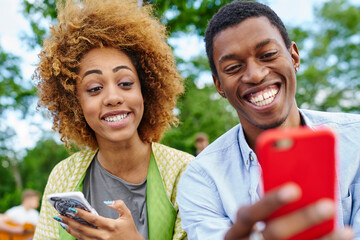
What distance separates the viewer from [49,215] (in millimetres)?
3197

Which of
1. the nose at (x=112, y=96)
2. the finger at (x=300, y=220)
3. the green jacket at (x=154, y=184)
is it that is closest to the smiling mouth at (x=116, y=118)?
the nose at (x=112, y=96)

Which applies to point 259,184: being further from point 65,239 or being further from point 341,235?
point 65,239

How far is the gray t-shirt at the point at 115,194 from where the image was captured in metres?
2.95

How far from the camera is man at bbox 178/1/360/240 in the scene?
2148 mm

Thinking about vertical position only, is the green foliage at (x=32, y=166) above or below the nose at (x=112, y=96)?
above

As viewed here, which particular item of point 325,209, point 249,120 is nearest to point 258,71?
point 249,120

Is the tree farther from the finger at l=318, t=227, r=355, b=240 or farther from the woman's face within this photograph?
the finger at l=318, t=227, r=355, b=240

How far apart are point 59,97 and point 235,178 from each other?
1.82 m

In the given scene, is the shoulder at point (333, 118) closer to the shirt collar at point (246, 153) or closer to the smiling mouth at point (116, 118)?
the shirt collar at point (246, 153)

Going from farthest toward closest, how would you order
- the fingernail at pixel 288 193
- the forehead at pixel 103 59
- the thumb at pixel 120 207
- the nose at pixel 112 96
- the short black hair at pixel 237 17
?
the forehead at pixel 103 59 → the nose at pixel 112 96 → the thumb at pixel 120 207 → the short black hair at pixel 237 17 → the fingernail at pixel 288 193

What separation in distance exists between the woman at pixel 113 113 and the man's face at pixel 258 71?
0.96 m

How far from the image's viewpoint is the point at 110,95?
2773 millimetres

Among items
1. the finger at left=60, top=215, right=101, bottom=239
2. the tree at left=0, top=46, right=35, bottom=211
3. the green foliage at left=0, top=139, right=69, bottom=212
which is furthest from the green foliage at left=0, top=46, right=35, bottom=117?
the finger at left=60, top=215, right=101, bottom=239

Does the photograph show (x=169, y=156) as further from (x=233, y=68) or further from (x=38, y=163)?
(x=38, y=163)
